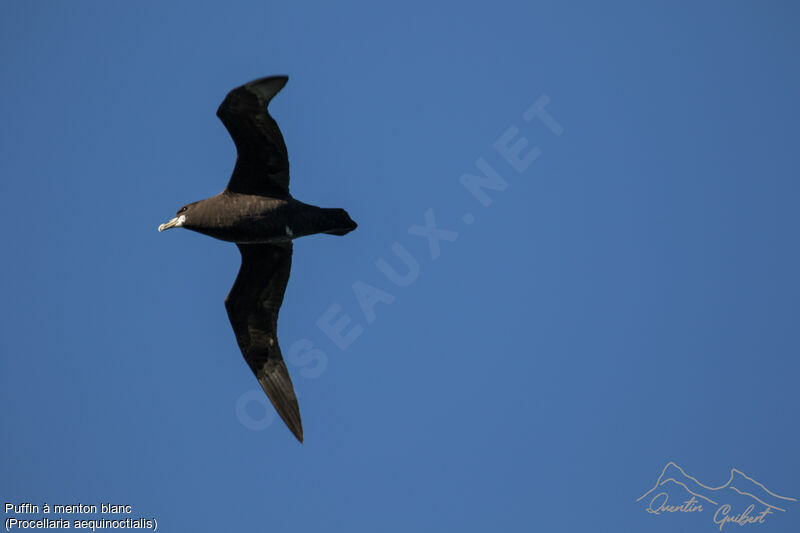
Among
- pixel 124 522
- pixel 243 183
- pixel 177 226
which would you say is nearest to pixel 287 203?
pixel 243 183

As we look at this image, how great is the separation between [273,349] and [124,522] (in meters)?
5.63

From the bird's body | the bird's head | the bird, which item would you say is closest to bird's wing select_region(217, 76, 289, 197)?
the bird

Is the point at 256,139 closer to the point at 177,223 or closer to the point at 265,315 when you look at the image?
the point at 177,223

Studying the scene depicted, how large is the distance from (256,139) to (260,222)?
1.28 metres

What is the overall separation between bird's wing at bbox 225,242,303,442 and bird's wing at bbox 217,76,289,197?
5.10 feet

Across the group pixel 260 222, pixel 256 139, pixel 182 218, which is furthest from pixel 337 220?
pixel 182 218

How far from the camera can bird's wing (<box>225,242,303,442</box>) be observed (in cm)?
1616

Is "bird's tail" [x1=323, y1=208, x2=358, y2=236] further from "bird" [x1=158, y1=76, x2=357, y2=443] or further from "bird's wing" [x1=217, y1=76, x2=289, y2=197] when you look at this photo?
"bird's wing" [x1=217, y1=76, x2=289, y2=197]

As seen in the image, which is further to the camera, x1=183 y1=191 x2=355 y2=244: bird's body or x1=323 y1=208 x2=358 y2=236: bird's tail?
x1=323 y1=208 x2=358 y2=236: bird's tail

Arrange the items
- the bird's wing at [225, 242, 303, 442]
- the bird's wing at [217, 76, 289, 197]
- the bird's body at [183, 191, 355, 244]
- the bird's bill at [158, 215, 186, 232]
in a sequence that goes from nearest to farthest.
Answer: the bird's wing at [217, 76, 289, 197], the bird's body at [183, 191, 355, 244], the bird's bill at [158, 215, 186, 232], the bird's wing at [225, 242, 303, 442]

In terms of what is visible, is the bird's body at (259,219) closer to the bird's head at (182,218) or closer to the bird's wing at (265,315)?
the bird's head at (182,218)

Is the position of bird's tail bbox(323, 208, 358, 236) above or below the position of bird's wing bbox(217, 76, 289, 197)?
below

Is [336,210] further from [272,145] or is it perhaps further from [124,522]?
[124,522]

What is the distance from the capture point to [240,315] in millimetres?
16406
